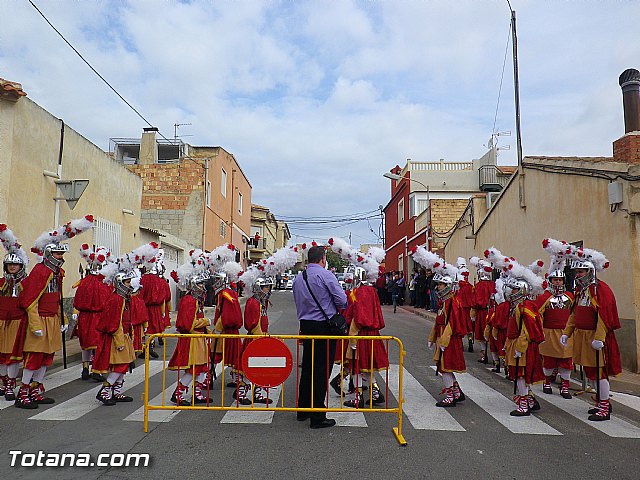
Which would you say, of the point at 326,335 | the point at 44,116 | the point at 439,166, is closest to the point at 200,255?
the point at 326,335

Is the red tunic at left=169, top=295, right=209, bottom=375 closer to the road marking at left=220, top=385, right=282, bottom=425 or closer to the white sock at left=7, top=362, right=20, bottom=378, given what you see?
the road marking at left=220, top=385, right=282, bottom=425

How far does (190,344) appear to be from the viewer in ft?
22.4

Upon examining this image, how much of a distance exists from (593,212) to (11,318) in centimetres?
1085

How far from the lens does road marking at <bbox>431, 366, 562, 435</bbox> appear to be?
6.08m

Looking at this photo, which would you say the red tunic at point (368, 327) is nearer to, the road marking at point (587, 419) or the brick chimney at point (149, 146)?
the road marking at point (587, 419)

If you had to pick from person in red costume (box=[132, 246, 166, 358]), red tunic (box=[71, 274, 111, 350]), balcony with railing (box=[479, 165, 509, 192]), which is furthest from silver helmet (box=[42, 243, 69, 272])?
balcony with railing (box=[479, 165, 509, 192])

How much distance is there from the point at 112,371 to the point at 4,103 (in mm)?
6979

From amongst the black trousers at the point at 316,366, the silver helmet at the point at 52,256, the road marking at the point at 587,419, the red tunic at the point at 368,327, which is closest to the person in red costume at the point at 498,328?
the road marking at the point at 587,419

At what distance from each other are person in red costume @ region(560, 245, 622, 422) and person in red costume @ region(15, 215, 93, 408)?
6.81 m

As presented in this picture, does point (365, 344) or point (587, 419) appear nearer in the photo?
point (587, 419)

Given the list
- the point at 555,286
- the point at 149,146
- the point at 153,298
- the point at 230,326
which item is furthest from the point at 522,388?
the point at 149,146

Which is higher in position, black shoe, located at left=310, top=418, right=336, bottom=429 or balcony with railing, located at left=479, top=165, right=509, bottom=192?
balcony with railing, located at left=479, top=165, right=509, bottom=192

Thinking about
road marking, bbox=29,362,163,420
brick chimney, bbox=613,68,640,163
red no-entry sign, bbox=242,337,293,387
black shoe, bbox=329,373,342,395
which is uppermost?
brick chimney, bbox=613,68,640,163

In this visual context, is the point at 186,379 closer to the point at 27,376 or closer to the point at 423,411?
the point at 27,376
